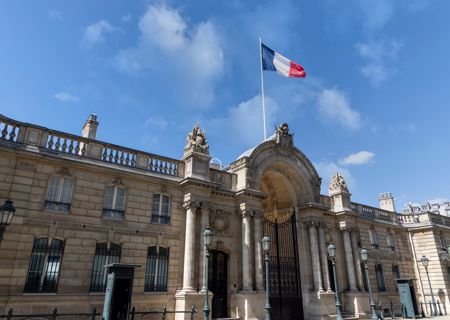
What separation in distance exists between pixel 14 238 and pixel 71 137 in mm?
5501

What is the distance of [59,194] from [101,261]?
3.85m

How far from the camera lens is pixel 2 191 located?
14.8 m

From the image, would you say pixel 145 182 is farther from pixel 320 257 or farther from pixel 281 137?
pixel 320 257

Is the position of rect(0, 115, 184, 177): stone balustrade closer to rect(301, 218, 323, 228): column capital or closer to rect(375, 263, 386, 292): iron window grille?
rect(301, 218, 323, 228): column capital

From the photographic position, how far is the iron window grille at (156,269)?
1750cm

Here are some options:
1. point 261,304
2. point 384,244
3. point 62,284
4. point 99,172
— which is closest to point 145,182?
point 99,172

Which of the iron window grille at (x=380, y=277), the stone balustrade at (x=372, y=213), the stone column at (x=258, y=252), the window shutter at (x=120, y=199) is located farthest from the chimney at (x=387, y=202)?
the window shutter at (x=120, y=199)

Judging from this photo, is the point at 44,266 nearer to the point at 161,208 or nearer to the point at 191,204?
the point at 161,208

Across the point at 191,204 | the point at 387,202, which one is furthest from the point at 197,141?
the point at 387,202

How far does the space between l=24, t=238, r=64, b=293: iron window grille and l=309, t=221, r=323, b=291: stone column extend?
17.0 m

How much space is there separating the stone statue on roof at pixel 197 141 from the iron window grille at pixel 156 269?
6399 millimetres

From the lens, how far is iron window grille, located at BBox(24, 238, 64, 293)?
571 inches

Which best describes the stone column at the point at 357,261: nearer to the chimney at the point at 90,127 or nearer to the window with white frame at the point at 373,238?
the window with white frame at the point at 373,238

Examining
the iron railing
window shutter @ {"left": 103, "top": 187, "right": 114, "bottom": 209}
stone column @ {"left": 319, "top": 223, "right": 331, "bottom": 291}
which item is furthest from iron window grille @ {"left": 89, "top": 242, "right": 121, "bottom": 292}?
stone column @ {"left": 319, "top": 223, "right": 331, "bottom": 291}
